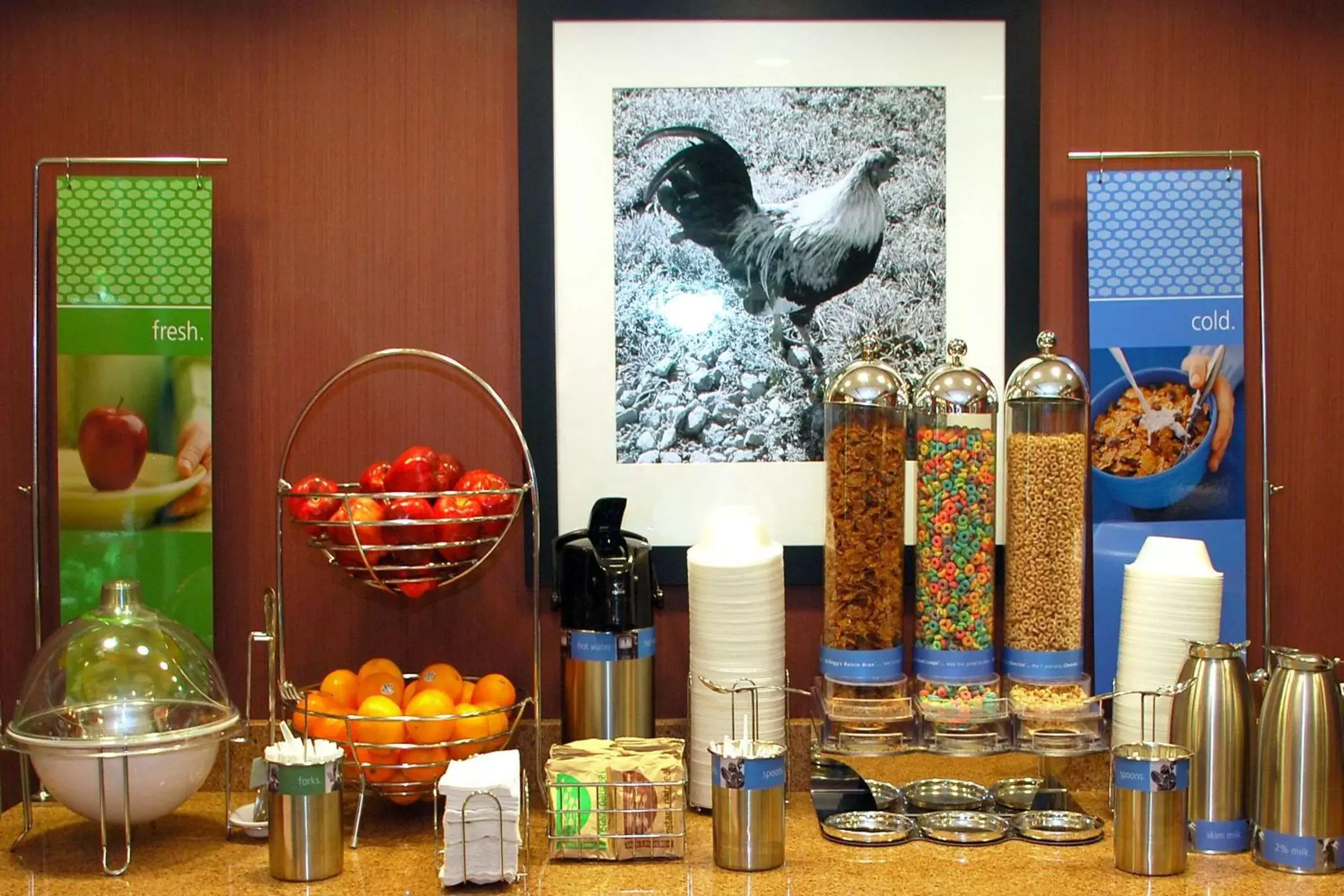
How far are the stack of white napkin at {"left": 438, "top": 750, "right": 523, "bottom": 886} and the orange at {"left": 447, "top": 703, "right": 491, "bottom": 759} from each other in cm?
14

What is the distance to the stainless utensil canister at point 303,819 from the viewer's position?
151 cm

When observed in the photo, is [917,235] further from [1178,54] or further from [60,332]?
[60,332]

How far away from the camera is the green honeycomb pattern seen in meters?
1.87

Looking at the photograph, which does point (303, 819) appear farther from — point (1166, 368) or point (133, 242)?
point (1166, 368)

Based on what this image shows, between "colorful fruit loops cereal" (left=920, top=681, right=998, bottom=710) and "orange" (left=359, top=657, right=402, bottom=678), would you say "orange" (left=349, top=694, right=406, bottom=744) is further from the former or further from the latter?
"colorful fruit loops cereal" (left=920, top=681, right=998, bottom=710)

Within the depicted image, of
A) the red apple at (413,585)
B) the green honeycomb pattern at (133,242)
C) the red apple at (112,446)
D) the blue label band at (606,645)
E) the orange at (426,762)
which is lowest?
the orange at (426,762)

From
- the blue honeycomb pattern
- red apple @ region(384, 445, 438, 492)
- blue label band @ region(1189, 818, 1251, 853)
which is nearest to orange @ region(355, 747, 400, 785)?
red apple @ region(384, 445, 438, 492)

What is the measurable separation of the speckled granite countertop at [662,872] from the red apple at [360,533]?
37 centimetres

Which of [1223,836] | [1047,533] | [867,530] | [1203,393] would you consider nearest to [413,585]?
[867,530]

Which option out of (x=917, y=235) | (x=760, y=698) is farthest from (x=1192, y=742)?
(x=917, y=235)

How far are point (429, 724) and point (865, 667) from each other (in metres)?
0.58

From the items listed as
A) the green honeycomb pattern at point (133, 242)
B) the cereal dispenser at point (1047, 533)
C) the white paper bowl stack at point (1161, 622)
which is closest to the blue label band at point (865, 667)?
the cereal dispenser at point (1047, 533)

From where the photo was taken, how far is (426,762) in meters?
1.66

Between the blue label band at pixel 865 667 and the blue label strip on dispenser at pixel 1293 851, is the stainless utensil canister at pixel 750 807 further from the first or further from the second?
the blue label strip on dispenser at pixel 1293 851
